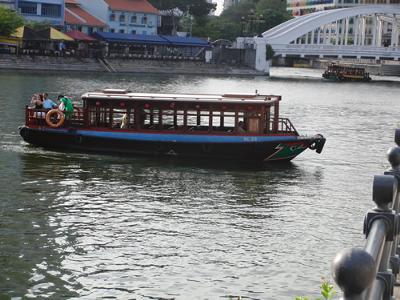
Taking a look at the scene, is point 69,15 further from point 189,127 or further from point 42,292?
point 42,292

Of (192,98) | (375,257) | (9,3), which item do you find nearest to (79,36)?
(9,3)

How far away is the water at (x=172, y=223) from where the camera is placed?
1180 centimetres

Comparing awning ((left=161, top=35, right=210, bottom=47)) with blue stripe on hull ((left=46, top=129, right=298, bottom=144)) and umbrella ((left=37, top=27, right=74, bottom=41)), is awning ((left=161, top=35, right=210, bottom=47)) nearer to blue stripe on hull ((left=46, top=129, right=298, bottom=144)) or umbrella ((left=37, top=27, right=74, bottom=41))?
umbrella ((left=37, top=27, right=74, bottom=41))

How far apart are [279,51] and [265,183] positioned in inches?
2908

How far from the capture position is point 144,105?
24859 millimetres

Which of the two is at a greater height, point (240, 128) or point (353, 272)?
point (353, 272)

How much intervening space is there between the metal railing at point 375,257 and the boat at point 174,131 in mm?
18708

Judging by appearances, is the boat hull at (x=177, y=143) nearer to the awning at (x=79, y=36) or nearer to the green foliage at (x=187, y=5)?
the awning at (x=79, y=36)

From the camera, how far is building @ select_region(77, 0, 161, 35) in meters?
91.1

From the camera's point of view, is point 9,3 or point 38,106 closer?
point 38,106

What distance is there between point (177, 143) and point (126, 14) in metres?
71.4

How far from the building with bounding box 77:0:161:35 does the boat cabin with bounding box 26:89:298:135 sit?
66.8 meters

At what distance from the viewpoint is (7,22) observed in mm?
68312

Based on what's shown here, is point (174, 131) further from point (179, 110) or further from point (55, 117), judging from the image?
point (55, 117)
